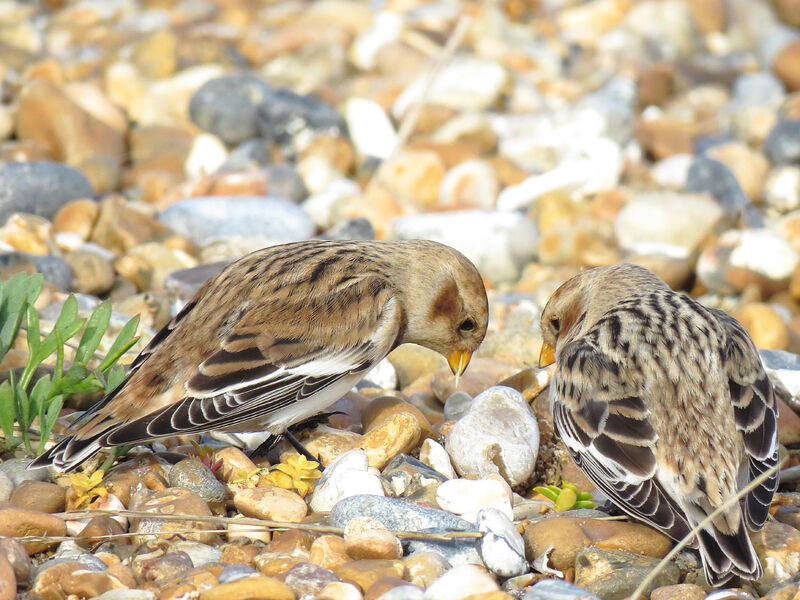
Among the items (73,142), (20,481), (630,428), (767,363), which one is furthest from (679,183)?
(20,481)

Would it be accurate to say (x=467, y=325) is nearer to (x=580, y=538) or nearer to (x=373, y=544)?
(x=580, y=538)

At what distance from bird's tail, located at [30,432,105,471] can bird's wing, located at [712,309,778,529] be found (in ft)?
6.86

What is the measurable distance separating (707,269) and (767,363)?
6.91 ft

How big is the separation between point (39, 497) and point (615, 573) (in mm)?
1871

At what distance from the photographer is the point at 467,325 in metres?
4.90

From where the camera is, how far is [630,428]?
144 inches

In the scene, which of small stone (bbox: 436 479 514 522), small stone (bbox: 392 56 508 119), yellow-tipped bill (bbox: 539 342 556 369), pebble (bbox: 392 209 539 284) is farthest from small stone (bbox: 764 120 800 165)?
small stone (bbox: 436 479 514 522)

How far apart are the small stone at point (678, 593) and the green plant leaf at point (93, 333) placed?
2.19 m

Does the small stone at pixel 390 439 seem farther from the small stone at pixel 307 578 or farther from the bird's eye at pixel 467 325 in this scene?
the small stone at pixel 307 578

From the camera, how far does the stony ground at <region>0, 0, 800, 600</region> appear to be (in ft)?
11.2

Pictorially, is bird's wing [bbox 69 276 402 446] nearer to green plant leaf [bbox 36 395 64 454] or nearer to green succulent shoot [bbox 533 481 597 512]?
green plant leaf [bbox 36 395 64 454]

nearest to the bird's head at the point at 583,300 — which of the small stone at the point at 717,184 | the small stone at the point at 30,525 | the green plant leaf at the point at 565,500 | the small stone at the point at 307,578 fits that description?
the green plant leaf at the point at 565,500

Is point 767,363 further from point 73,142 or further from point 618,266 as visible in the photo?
point 73,142

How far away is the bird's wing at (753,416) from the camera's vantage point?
3.47 m
